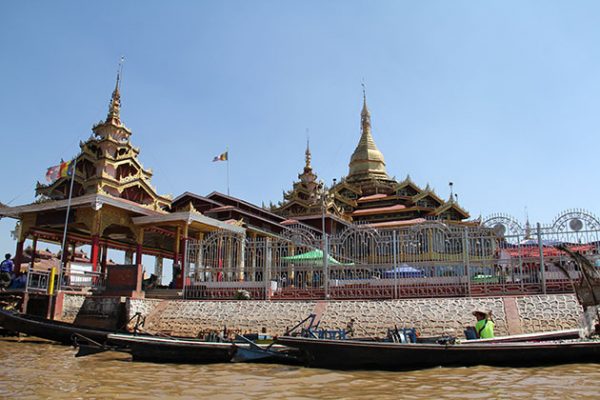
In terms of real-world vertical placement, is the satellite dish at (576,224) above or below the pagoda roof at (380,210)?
below

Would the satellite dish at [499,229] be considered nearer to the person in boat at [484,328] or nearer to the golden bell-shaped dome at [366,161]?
the person in boat at [484,328]

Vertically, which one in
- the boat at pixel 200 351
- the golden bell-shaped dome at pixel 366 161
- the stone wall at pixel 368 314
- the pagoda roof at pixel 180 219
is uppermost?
the golden bell-shaped dome at pixel 366 161

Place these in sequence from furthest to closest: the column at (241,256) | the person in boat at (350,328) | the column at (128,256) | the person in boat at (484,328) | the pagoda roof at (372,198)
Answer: the pagoda roof at (372,198), the column at (128,256), the column at (241,256), the person in boat at (350,328), the person in boat at (484,328)

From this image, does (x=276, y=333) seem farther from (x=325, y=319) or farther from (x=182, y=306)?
(x=182, y=306)

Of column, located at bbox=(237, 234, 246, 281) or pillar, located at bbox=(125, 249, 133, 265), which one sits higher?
pillar, located at bbox=(125, 249, 133, 265)

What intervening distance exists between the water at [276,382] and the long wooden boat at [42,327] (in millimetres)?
3135

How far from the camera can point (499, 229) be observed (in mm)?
14125

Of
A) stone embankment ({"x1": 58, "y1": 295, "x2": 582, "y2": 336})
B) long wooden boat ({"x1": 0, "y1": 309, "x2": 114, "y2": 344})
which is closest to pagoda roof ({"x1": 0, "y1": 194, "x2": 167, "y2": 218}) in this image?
stone embankment ({"x1": 58, "y1": 295, "x2": 582, "y2": 336})

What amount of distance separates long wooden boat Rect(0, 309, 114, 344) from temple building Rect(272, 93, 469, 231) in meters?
17.8

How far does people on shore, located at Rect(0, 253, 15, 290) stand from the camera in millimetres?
16781

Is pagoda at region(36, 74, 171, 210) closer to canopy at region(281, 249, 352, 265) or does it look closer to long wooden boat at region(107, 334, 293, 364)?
canopy at region(281, 249, 352, 265)

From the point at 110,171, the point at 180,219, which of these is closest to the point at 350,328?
the point at 180,219

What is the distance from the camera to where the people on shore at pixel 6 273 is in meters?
16.8

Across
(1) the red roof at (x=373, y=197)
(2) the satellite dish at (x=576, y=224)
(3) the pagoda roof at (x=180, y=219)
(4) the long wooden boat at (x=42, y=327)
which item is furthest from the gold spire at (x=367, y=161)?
(4) the long wooden boat at (x=42, y=327)
